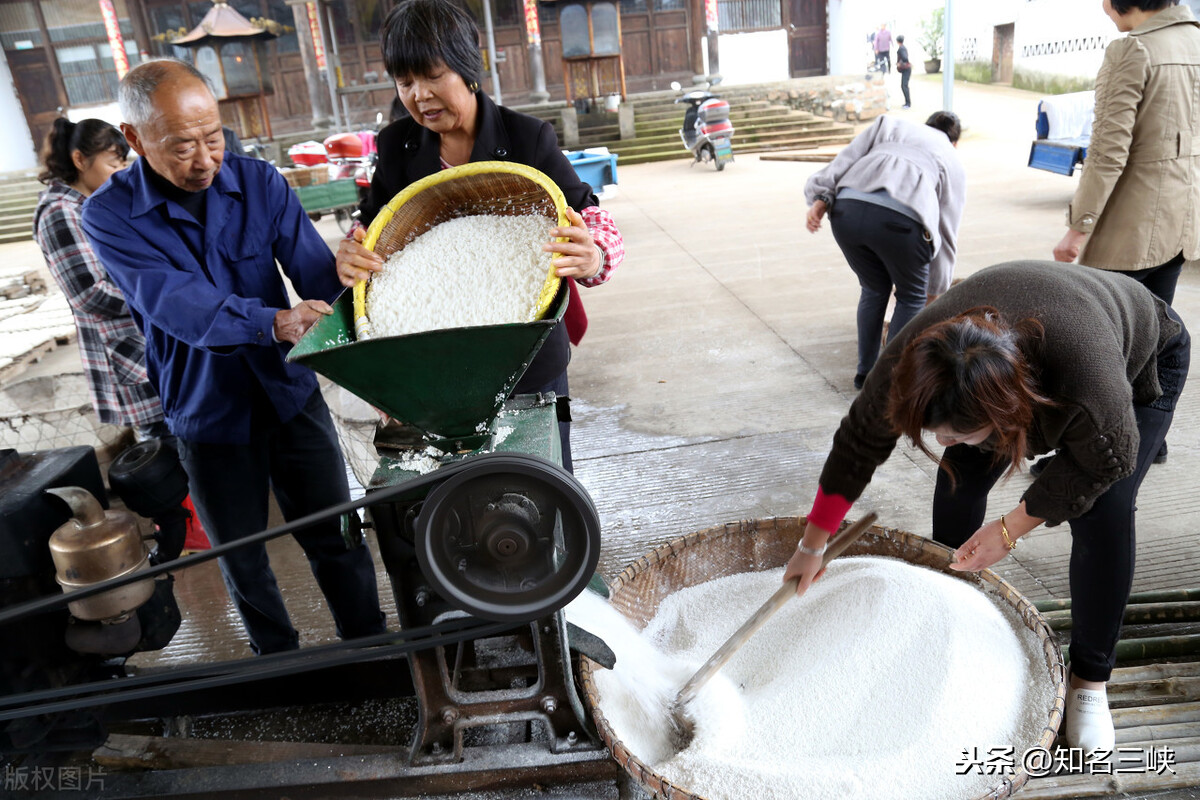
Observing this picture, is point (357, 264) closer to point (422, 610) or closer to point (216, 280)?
point (216, 280)

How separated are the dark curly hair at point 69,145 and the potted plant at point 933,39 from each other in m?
20.4

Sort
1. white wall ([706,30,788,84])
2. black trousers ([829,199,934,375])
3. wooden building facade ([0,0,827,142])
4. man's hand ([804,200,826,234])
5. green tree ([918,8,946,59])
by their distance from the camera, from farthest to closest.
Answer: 1. green tree ([918,8,946,59])
2. white wall ([706,30,788,84])
3. wooden building facade ([0,0,827,142])
4. man's hand ([804,200,826,234])
5. black trousers ([829,199,934,375])

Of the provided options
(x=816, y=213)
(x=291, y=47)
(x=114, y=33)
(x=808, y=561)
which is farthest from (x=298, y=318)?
(x=114, y=33)

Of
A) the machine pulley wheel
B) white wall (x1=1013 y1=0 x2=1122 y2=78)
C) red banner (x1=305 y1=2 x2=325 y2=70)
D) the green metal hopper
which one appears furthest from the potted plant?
the machine pulley wheel

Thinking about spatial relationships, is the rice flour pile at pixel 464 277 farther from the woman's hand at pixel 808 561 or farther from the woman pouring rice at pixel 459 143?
the woman's hand at pixel 808 561

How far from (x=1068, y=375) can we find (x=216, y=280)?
63.9 inches

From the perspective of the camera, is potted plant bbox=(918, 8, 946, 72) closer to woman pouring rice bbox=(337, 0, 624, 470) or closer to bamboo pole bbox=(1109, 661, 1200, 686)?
bamboo pole bbox=(1109, 661, 1200, 686)

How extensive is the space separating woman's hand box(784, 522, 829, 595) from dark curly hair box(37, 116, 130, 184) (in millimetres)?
2327

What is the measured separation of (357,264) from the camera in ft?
4.99

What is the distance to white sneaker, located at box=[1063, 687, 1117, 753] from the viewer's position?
1646 millimetres

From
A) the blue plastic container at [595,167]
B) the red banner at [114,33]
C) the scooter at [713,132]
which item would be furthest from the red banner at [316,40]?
the blue plastic container at [595,167]

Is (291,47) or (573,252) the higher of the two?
(291,47)

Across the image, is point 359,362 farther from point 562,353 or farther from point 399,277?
point 562,353

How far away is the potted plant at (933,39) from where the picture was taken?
18.8 meters
